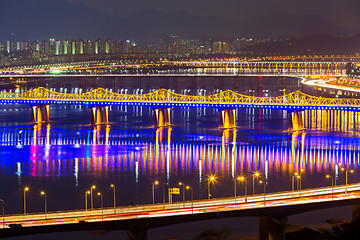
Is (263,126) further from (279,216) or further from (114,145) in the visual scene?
(279,216)

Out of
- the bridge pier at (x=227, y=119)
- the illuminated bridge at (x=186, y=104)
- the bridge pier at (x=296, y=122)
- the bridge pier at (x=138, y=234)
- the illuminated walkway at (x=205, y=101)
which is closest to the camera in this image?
the bridge pier at (x=138, y=234)

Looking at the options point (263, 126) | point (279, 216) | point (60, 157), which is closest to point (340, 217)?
point (279, 216)

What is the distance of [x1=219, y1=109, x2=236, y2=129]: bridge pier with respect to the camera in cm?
5094

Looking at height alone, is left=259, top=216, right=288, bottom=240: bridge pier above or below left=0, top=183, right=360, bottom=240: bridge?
below

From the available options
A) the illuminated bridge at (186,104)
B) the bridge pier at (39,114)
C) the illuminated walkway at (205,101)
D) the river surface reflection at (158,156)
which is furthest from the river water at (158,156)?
the illuminated walkway at (205,101)

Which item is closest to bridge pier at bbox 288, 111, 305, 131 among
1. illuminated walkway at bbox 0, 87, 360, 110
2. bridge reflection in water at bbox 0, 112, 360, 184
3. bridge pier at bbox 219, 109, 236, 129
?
illuminated walkway at bbox 0, 87, 360, 110

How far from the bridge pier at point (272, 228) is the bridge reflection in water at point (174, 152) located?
9.99 m

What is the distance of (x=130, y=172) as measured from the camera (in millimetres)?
33656

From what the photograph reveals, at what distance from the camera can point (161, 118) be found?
53.2 meters

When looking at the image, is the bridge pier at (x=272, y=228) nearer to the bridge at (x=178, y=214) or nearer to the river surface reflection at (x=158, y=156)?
the bridge at (x=178, y=214)

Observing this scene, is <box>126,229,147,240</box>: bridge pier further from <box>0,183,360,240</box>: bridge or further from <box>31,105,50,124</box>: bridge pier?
<box>31,105,50,124</box>: bridge pier

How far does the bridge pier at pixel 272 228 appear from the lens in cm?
2108

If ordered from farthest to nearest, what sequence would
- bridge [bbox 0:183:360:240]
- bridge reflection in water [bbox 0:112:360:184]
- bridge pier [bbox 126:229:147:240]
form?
bridge reflection in water [bbox 0:112:360:184], bridge pier [bbox 126:229:147:240], bridge [bbox 0:183:360:240]

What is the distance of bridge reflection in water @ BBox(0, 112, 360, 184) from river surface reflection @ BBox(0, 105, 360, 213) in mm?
49
